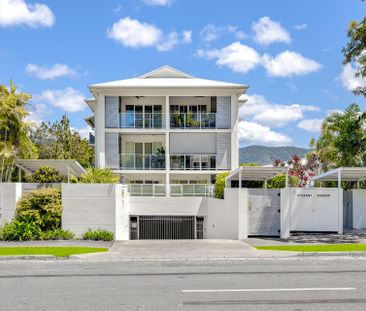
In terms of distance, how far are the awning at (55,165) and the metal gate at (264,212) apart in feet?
27.6

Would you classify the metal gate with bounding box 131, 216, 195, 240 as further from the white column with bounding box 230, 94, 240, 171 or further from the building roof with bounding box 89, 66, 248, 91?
the building roof with bounding box 89, 66, 248, 91

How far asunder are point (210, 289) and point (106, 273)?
3.25m

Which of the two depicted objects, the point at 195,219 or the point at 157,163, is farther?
the point at 157,163

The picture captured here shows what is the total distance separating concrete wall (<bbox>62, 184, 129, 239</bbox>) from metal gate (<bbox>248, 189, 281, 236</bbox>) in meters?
6.06

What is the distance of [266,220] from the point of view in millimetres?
20172

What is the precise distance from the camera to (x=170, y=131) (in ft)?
106

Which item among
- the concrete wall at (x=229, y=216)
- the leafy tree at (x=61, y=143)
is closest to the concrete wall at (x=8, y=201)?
the concrete wall at (x=229, y=216)

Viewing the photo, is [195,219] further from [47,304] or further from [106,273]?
[47,304]

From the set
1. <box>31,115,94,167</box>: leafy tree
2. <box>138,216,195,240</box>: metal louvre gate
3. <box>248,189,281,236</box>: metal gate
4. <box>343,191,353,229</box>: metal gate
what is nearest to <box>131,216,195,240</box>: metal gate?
<box>138,216,195,240</box>: metal louvre gate

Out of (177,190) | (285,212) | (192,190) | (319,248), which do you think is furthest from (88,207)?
(192,190)

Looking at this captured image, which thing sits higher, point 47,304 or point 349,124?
point 349,124

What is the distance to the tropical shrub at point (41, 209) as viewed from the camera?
727 inches

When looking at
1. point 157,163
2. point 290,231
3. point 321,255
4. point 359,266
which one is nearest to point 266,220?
point 290,231

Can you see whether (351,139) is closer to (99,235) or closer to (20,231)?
(99,235)
